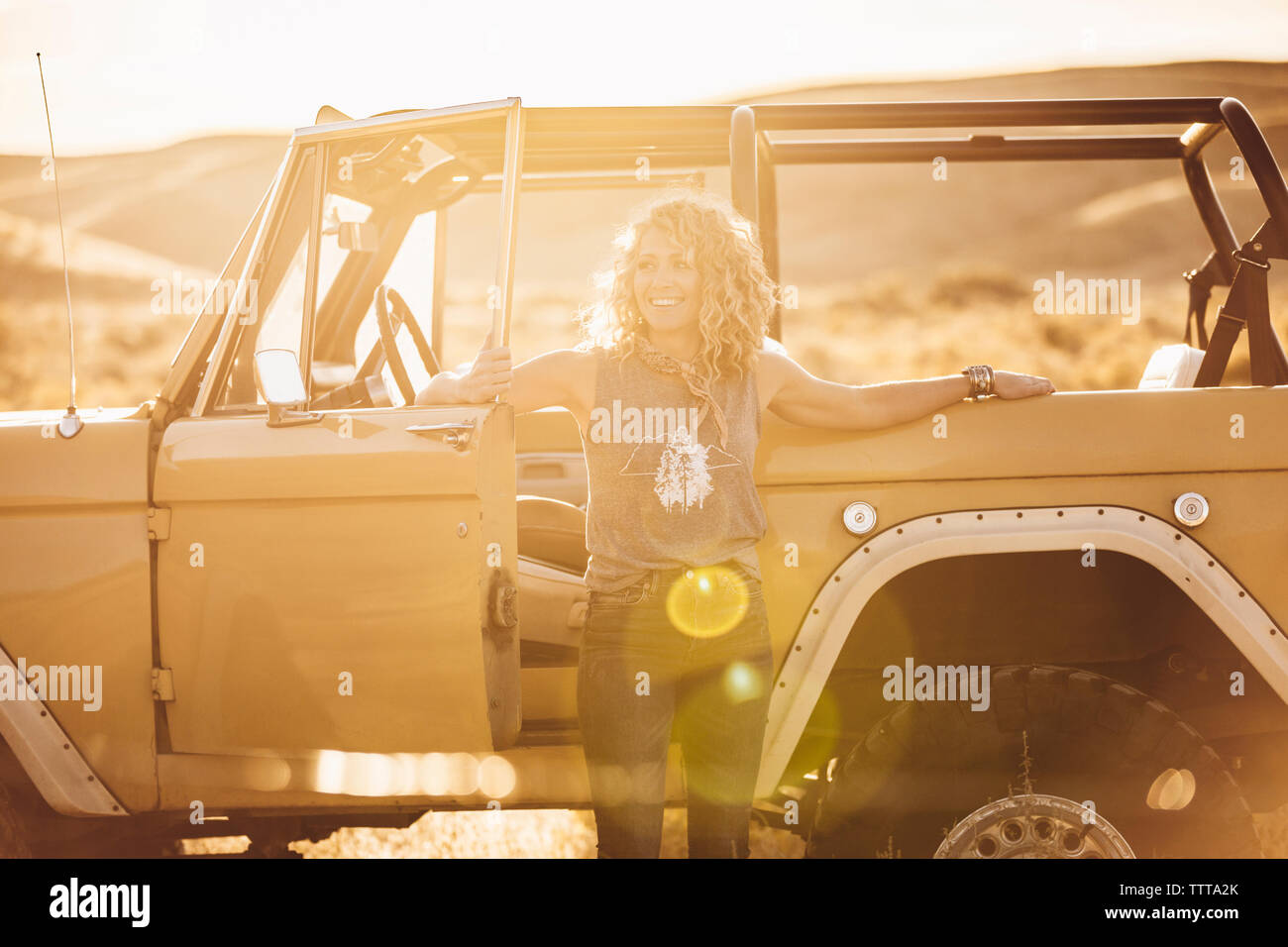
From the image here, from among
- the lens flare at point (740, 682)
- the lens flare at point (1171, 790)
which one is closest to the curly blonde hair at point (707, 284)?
the lens flare at point (740, 682)

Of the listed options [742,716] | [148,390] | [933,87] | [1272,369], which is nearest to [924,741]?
[742,716]

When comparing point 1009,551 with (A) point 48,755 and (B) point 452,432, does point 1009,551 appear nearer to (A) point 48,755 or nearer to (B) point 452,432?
(B) point 452,432

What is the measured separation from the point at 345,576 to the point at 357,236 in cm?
139

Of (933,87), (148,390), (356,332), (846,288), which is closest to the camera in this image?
(356,332)

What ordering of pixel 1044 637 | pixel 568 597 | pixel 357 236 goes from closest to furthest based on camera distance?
pixel 1044 637 < pixel 568 597 < pixel 357 236

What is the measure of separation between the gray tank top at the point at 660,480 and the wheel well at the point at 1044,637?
613 mm

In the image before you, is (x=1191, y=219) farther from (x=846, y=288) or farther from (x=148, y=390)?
(x=148, y=390)

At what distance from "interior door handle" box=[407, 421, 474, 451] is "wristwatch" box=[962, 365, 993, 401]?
1228mm

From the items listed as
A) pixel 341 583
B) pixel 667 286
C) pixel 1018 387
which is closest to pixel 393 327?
pixel 341 583

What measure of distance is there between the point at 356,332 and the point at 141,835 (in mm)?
1881

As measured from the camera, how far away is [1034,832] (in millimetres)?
2619

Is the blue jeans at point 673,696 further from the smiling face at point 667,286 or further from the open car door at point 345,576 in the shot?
the smiling face at point 667,286

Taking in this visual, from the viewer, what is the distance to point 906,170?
54469 millimetres

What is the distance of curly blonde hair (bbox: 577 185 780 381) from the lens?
8.20 ft
